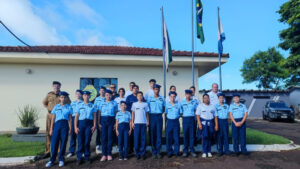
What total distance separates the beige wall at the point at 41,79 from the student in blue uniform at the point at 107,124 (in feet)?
13.0

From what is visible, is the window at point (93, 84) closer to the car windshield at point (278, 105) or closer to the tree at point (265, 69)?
the car windshield at point (278, 105)

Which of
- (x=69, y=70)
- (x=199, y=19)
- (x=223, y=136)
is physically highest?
(x=199, y=19)

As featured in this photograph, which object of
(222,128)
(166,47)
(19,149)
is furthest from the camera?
(166,47)

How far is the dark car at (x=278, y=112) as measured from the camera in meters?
13.9

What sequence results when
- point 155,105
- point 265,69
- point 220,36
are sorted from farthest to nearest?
point 265,69 → point 220,36 → point 155,105

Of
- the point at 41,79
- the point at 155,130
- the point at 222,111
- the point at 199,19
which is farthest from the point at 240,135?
the point at 41,79

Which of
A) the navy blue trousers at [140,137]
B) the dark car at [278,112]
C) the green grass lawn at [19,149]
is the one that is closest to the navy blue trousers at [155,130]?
the navy blue trousers at [140,137]

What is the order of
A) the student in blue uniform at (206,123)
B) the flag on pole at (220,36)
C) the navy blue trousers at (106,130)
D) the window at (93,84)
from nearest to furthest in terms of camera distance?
the navy blue trousers at (106,130), the student in blue uniform at (206,123), the flag on pole at (220,36), the window at (93,84)

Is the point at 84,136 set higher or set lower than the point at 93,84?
lower

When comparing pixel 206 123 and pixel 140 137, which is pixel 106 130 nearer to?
pixel 140 137

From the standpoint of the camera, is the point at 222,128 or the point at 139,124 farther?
the point at 222,128

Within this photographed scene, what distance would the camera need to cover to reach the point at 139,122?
180 inches

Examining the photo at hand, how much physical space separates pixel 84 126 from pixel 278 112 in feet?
48.7

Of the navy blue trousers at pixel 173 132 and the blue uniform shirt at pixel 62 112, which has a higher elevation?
the blue uniform shirt at pixel 62 112
